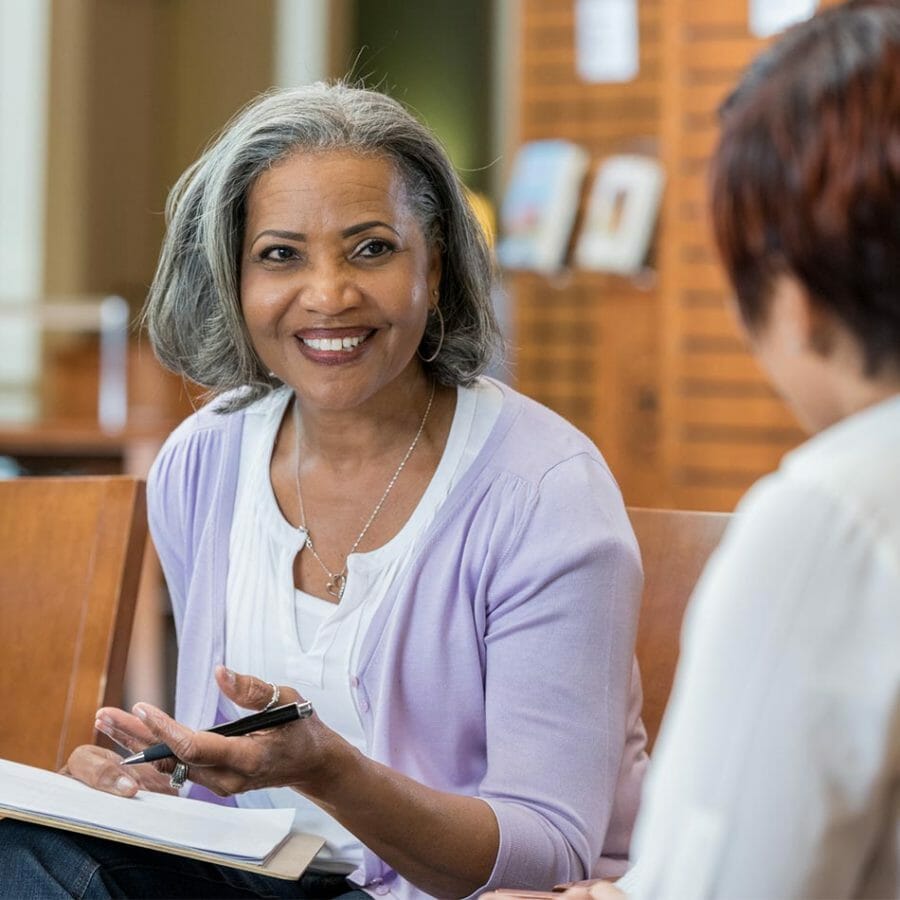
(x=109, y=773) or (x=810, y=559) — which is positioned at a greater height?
(x=810, y=559)

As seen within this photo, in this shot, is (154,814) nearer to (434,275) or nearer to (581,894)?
(581,894)

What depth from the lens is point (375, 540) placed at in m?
1.59

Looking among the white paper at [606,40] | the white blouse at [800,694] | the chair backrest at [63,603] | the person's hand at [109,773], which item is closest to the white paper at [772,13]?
the white paper at [606,40]

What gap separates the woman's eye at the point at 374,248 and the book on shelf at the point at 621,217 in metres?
3.33

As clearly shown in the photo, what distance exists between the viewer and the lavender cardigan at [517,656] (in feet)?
4.52

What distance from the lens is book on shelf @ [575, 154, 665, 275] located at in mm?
4822

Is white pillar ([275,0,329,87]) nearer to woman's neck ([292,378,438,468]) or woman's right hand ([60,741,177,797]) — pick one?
woman's neck ([292,378,438,468])

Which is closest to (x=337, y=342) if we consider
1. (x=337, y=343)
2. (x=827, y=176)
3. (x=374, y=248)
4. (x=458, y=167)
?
(x=337, y=343)

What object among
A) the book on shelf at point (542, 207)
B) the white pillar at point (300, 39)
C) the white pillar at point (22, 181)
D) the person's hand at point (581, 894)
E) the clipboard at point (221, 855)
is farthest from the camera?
the white pillar at point (300, 39)

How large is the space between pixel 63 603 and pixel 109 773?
1.27 ft

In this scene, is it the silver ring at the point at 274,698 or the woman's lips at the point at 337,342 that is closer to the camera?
the silver ring at the point at 274,698

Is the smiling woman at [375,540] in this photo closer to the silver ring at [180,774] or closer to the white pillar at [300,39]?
the silver ring at [180,774]

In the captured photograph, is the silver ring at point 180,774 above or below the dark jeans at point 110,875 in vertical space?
above

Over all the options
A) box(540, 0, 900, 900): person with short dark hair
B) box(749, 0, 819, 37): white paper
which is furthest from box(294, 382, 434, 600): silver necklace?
box(749, 0, 819, 37): white paper
